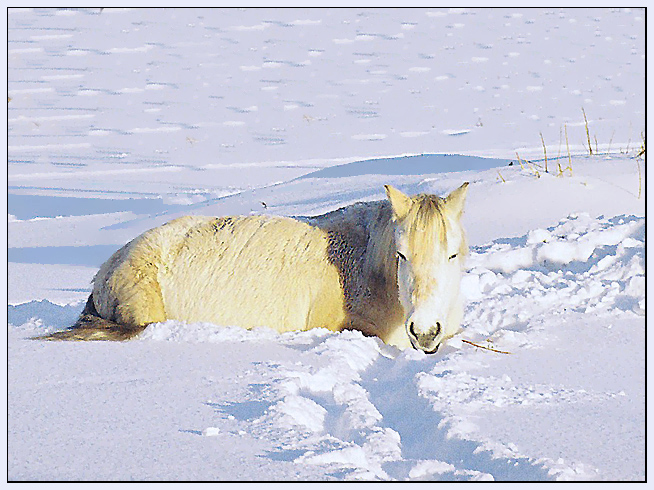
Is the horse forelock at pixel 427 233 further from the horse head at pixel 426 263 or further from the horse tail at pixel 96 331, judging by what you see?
the horse tail at pixel 96 331

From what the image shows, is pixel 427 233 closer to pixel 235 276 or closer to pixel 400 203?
pixel 400 203

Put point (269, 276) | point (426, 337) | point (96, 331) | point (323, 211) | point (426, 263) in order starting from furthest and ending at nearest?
point (323, 211) < point (269, 276) < point (96, 331) < point (426, 263) < point (426, 337)

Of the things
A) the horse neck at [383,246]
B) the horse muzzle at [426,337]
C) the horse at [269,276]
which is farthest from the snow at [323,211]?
the horse neck at [383,246]

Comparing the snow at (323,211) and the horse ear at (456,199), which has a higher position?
the horse ear at (456,199)

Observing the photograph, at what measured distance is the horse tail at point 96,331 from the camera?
16.1ft

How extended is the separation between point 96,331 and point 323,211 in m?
3.78

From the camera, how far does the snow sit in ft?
10.2

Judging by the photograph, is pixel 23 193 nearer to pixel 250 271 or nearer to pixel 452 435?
pixel 250 271

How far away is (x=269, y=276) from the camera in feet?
17.6

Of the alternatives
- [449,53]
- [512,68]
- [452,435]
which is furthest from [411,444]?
[449,53]

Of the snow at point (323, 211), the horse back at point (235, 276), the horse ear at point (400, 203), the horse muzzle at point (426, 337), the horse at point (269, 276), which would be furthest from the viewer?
the horse back at point (235, 276)

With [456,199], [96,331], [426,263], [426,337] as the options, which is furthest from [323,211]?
[426,337]

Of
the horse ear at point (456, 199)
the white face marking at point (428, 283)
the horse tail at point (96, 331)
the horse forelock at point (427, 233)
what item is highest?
the horse ear at point (456, 199)

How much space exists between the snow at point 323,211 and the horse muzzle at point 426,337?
59 mm
